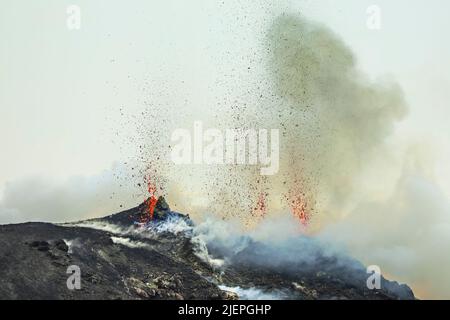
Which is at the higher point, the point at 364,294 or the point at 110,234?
the point at 110,234

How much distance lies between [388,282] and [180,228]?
49781 millimetres

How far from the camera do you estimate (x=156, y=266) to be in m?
104

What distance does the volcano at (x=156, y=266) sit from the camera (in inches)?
3396

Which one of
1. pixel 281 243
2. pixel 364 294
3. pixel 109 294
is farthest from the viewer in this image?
pixel 281 243

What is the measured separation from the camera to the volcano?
283 ft

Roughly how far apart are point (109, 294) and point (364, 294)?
156 ft

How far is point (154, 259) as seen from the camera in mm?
108125

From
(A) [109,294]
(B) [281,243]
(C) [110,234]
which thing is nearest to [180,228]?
(C) [110,234]

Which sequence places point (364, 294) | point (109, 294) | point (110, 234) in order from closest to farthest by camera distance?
1. point (109, 294)
2. point (364, 294)
3. point (110, 234)

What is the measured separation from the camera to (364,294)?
329 feet
